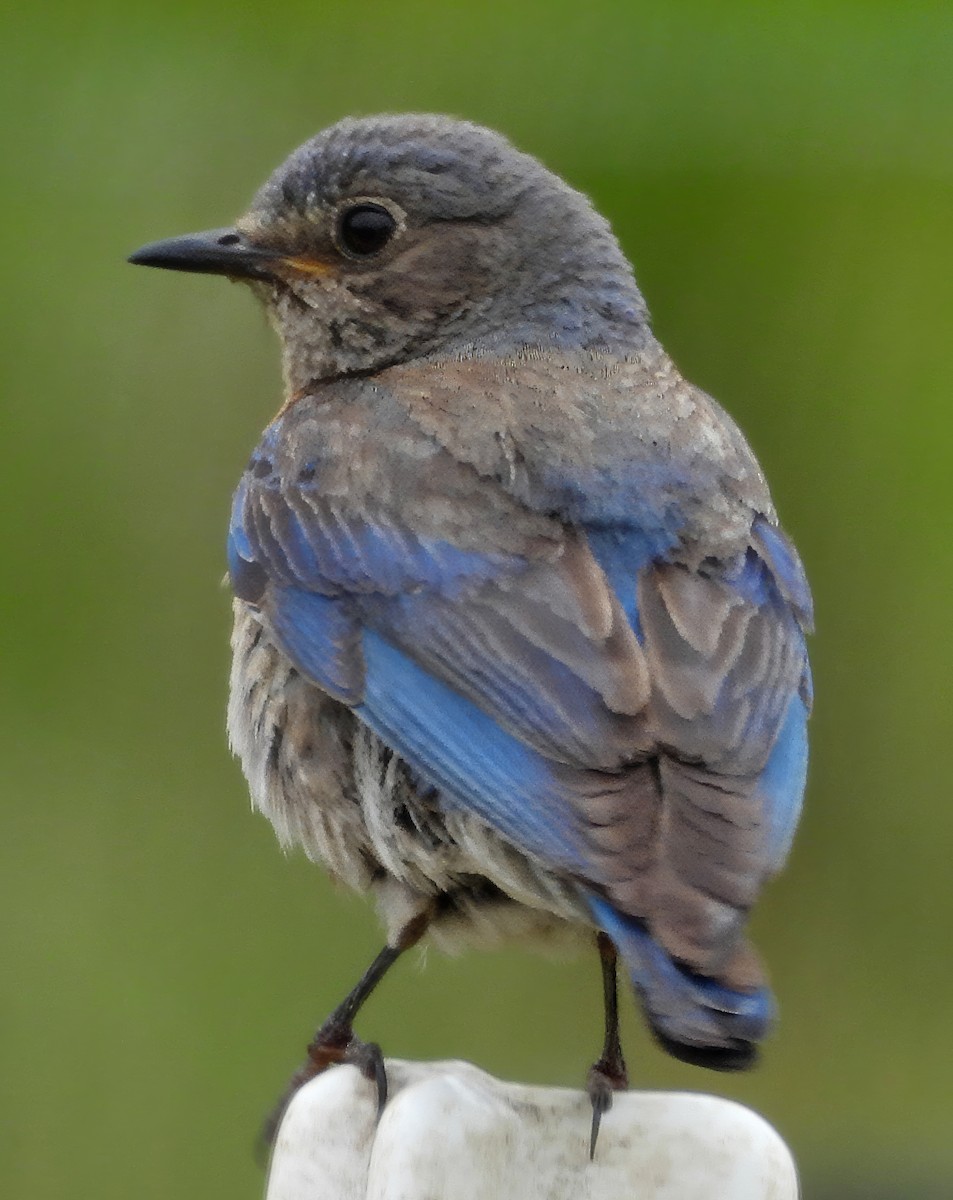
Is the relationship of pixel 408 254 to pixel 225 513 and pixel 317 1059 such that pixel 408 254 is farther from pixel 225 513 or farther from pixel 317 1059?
pixel 225 513

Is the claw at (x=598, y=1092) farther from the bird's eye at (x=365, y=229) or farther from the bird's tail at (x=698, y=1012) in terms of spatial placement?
the bird's eye at (x=365, y=229)

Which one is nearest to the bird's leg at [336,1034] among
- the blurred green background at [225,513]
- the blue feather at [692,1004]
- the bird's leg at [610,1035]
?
the bird's leg at [610,1035]

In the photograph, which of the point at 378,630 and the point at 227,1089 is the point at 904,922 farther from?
the point at 378,630

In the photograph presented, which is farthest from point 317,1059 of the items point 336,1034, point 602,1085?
point 602,1085

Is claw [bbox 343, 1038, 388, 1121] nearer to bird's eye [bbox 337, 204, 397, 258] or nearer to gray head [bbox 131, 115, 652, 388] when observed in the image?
gray head [bbox 131, 115, 652, 388]

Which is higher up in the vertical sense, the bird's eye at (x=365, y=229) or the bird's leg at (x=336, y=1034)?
the bird's eye at (x=365, y=229)

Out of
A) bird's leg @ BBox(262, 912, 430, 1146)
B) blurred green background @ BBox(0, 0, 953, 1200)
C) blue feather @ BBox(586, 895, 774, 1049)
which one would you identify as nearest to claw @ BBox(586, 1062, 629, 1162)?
blue feather @ BBox(586, 895, 774, 1049)

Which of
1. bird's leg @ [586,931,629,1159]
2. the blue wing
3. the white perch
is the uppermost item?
the blue wing
